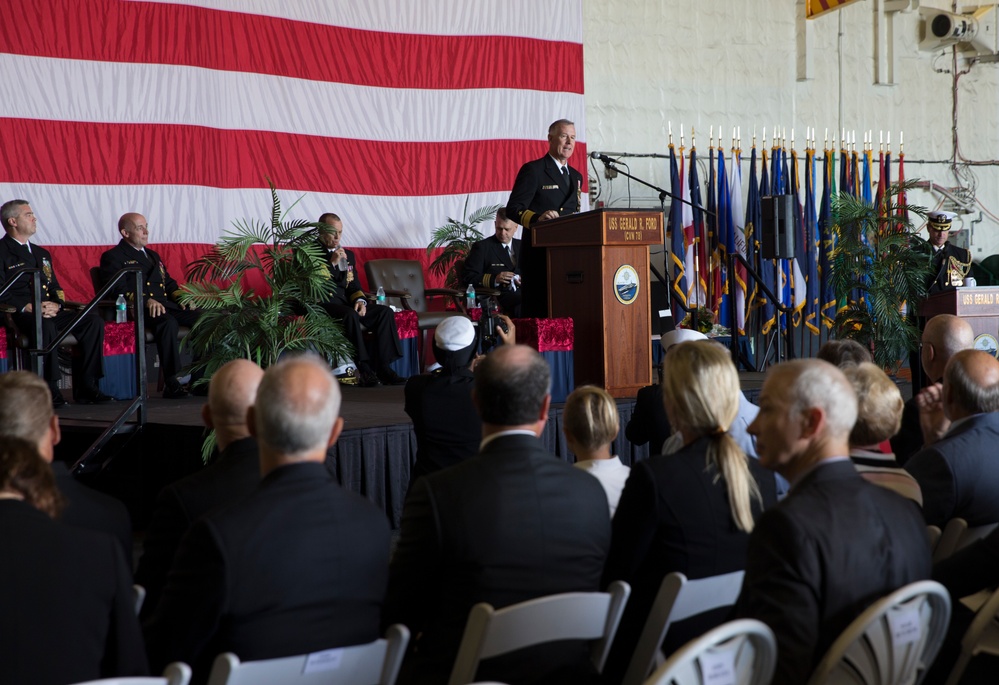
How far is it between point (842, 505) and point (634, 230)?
3.65 metres

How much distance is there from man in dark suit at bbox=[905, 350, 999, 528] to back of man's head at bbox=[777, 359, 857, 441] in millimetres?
828

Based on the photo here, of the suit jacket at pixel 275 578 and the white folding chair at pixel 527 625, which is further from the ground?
the suit jacket at pixel 275 578

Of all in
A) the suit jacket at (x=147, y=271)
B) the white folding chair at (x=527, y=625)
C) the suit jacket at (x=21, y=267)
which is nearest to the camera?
the white folding chair at (x=527, y=625)

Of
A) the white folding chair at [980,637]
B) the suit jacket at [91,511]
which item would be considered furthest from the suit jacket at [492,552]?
the white folding chair at [980,637]

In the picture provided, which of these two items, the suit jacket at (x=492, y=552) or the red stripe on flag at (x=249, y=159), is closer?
the suit jacket at (x=492, y=552)

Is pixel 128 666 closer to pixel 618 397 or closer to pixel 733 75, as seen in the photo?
pixel 618 397

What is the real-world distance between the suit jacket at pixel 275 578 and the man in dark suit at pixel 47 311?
4.00m

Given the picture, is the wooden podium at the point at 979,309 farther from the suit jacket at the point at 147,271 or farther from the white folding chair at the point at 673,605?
the white folding chair at the point at 673,605

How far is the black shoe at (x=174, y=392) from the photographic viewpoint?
6.09 m

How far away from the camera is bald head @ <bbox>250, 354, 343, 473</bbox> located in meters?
1.86

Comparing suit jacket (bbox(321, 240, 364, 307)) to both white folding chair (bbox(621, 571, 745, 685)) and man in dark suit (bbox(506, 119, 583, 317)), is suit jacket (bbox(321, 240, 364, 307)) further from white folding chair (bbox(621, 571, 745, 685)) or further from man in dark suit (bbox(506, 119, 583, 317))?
white folding chair (bbox(621, 571, 745, 685))

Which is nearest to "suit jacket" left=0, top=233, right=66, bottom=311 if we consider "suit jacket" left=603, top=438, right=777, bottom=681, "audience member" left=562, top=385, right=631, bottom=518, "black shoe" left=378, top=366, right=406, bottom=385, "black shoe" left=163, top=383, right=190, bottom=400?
"black shoe" left=163, top=383, right=190, bottom=400

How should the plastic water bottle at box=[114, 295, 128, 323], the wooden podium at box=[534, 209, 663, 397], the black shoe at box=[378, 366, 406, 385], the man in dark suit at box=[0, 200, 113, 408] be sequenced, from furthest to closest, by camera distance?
the black shoe at box=[378, 366, 406, 385] < the plastic water bottle at box=[114, 295, 128, 323] < the man in dark suit at box=[0, 200, 113, 408] < the wooden podium at box=[534, 209, 663, 397]

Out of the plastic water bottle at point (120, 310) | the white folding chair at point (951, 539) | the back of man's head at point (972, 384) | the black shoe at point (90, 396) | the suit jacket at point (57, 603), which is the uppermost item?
the plastic water bottle at point (120, 310)
